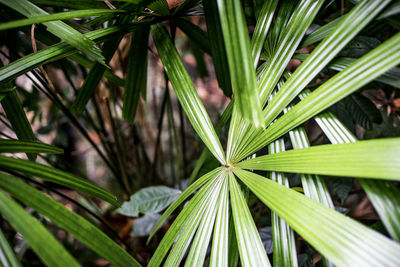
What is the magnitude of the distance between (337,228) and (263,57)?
1.19 feet

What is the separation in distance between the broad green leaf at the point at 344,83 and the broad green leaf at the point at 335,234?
4.4 inches

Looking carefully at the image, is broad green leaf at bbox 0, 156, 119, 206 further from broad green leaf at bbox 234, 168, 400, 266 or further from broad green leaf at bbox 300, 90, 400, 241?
broad green leaf at bbox 300, 90, 400, 241

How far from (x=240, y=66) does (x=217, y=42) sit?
29 centimetres

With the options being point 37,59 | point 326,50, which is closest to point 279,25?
point 326,50

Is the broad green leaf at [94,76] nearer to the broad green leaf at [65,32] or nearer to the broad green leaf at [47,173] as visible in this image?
the broad green leaf at [65,32]

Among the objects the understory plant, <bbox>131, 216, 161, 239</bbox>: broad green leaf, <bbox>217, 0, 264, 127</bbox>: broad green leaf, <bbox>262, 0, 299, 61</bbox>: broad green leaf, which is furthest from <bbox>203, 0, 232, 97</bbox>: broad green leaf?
<bbox>131, 216, 161, 239</bbox>: broad green leaf

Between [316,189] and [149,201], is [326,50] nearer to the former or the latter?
[316,189]

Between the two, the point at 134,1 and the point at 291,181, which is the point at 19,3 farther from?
the point at 291,181

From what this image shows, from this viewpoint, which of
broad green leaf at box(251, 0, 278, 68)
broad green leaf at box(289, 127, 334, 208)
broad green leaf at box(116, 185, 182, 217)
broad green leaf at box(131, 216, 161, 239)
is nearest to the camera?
broad green leaf at box(289, 127, 334, 208)

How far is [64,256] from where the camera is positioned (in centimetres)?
32

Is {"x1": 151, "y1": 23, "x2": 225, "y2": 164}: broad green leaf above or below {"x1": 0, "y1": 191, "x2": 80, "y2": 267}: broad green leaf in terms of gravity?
above

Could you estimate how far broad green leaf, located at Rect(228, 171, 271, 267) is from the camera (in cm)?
38

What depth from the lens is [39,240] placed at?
12.6 inches

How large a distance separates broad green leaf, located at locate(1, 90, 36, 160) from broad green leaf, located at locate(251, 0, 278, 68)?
0.50 meters
